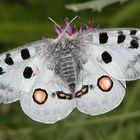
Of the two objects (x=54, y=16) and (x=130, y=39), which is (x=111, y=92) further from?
(x=54, y=16)

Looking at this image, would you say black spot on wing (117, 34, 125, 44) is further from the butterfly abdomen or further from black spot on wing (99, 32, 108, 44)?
the butterfly abdomen

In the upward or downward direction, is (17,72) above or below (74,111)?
above

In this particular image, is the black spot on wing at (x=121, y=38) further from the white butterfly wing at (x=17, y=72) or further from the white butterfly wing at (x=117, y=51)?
the white butterfly wing at (x=17, y=72)

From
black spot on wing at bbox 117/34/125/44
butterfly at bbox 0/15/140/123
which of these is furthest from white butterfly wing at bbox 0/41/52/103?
black spot on wing at bbox 117/34/125/44

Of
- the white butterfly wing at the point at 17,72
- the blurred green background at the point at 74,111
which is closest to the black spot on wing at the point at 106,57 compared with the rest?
the white butterfly wing at the point at 17,72

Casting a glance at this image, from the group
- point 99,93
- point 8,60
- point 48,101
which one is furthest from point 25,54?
point 99,93

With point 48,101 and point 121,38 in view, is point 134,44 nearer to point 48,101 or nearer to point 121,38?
point 121,38
